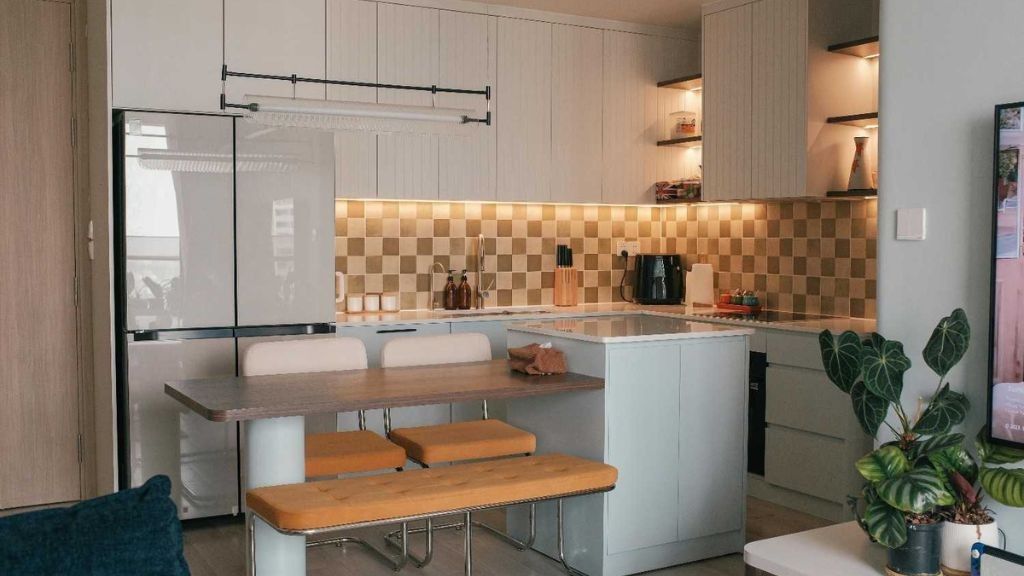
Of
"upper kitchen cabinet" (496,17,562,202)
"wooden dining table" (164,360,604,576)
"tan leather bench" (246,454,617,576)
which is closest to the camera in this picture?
"tan leather bench" (246,454,617,576)

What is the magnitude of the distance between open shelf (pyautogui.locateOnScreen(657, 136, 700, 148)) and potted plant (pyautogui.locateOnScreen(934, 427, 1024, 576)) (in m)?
3.82

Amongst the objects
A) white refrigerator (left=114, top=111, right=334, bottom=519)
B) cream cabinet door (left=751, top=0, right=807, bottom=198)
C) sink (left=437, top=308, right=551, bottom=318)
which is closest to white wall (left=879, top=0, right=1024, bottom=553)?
cream cabinet door (left=751, top=0, right=807, bottom=198)

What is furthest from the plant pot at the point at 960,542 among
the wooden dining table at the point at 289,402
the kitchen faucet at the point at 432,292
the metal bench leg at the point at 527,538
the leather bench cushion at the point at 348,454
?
the kitchen faucet at the point at 432,292

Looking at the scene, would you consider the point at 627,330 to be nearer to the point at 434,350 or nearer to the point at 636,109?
the point at 434,350

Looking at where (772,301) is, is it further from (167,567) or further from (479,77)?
(167,567)

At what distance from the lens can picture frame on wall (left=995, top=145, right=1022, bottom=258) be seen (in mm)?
2578

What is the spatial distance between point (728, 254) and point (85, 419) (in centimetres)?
380

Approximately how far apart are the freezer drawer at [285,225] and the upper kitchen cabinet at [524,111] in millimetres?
1409

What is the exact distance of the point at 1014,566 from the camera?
234cm

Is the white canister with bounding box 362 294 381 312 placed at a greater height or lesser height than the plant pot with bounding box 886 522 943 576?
greater

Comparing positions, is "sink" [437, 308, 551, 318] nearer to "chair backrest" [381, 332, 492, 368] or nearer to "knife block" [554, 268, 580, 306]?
"knife block" [554, 268, 580, 306]

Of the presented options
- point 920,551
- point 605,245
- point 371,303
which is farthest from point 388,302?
point 920,551

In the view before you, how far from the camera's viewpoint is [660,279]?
6504 mm

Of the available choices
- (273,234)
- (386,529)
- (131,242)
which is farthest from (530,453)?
(131,242)
